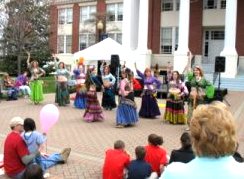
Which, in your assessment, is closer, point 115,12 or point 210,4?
point 210,4

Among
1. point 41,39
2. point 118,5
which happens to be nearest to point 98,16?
point 118,5

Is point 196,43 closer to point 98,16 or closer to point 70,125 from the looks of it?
point 98,16

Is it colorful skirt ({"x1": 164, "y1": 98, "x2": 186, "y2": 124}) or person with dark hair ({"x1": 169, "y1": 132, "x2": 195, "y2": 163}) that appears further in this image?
colorful skirt ({"x1": 164, "y1": 98, "x2": 186, "y2": 124})

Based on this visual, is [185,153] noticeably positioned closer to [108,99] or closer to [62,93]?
[108,99]

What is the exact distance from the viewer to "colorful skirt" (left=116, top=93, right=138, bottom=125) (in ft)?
45.5

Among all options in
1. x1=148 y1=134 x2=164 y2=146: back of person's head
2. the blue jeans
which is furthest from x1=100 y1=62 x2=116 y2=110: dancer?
x1=148 y1=134 x2=164 y2=146: back of person's head

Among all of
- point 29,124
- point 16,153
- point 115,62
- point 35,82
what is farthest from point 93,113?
point 16,153

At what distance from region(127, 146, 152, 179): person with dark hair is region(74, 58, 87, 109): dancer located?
10.8 meters

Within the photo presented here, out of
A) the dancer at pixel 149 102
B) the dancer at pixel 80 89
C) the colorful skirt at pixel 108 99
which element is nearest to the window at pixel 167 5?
the dancer at pixel 80 89

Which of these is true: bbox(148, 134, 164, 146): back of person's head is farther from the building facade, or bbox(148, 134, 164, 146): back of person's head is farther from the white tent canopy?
the building facade

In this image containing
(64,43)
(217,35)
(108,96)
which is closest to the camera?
(108,96)

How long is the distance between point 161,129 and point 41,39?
28461mm

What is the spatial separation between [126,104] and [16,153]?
6689 millimetres

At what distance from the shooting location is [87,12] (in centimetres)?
4675
